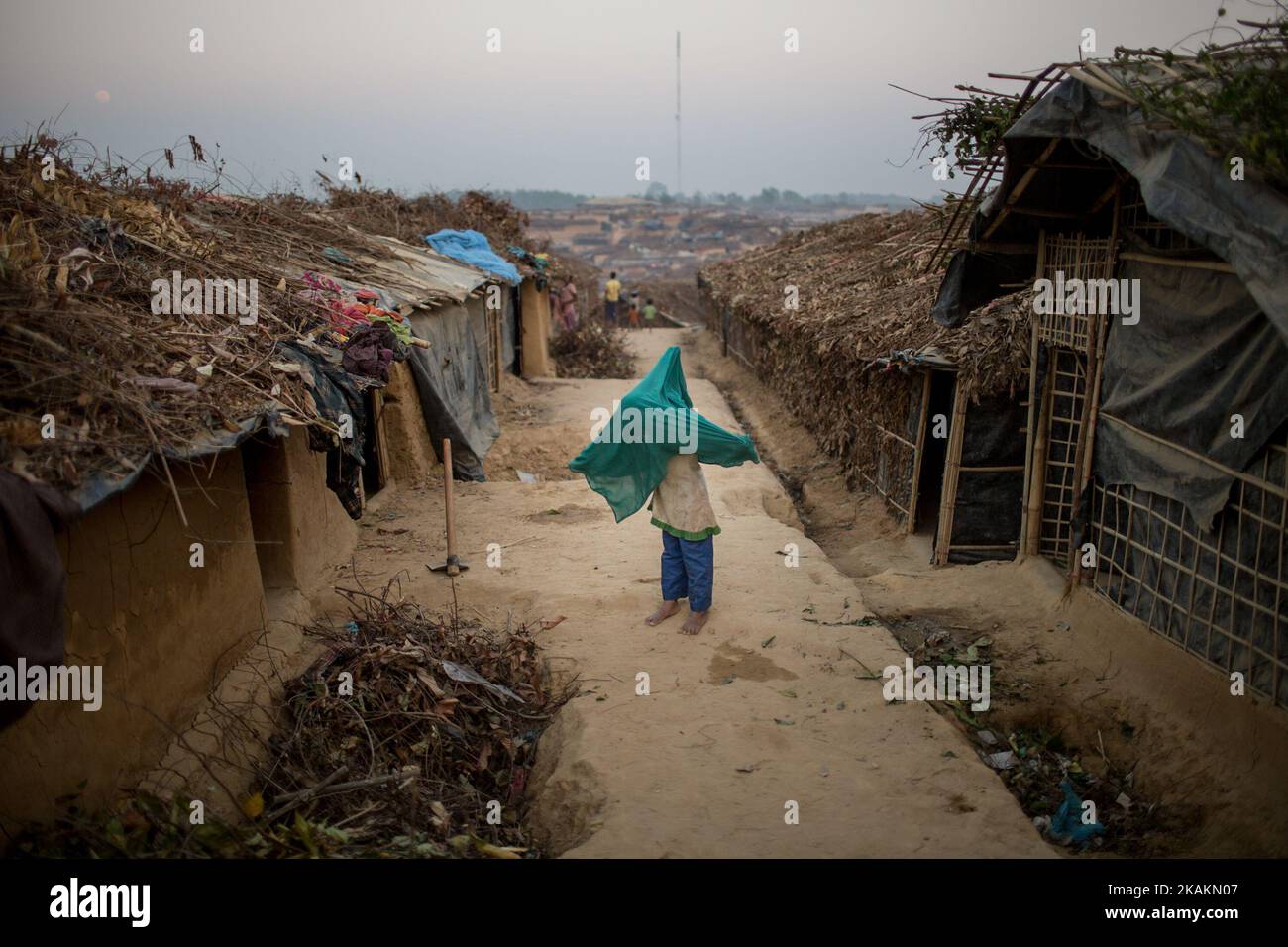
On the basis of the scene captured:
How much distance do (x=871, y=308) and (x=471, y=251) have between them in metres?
7.35

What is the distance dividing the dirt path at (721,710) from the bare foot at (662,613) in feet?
0.34

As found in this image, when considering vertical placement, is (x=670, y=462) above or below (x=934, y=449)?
above

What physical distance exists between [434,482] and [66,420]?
645 centimetres

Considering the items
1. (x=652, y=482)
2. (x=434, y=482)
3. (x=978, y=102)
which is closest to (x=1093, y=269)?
(x=978, y=102)

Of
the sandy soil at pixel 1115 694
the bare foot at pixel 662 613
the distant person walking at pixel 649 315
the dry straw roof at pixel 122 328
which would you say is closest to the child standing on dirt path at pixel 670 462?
the bare foot at pixel 662 613

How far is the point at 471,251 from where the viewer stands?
597 inches

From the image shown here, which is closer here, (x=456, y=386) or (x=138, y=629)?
(x=138, y=629)

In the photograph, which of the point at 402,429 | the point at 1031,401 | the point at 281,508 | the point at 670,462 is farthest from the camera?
the point at 402,429

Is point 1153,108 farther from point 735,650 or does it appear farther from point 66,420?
point 66,420

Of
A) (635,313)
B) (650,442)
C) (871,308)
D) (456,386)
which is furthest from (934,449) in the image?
(635,313)

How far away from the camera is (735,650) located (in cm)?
613

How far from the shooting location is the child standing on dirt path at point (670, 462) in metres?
6.12

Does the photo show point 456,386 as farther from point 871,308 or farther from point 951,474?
point 951,474

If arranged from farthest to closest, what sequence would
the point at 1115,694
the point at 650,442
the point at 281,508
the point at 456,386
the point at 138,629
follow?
the point at 456,386
the point at 281,508
the point at 650,442
the point at 1115,694
the point at 138,629
